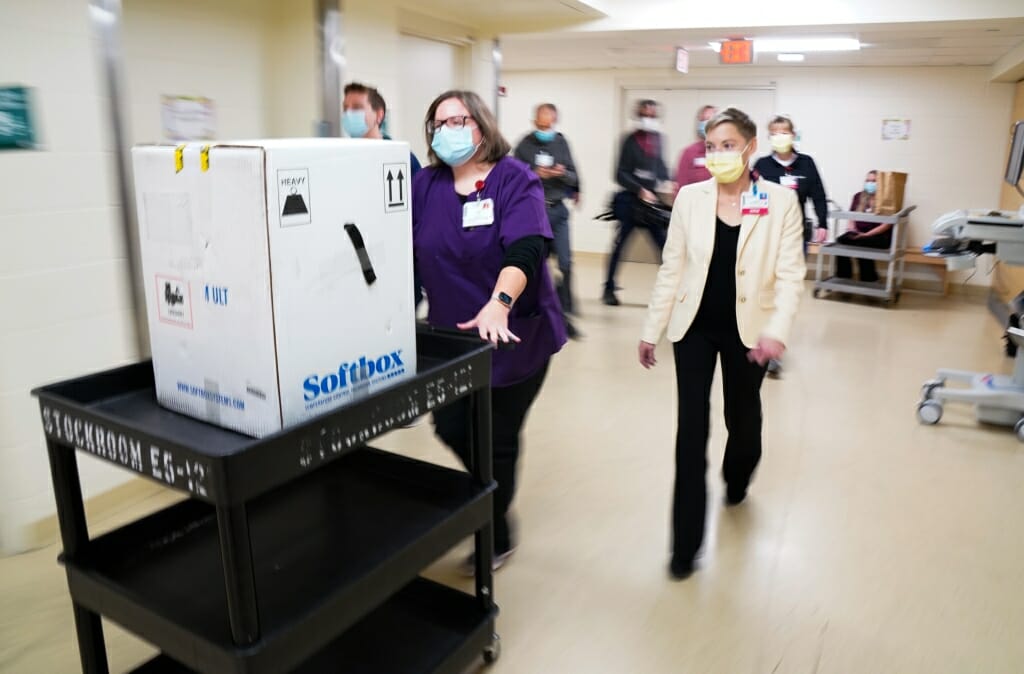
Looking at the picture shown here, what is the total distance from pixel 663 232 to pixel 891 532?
3.74 metres

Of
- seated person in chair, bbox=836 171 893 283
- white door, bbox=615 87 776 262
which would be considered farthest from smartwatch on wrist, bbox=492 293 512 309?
white door, bbox=615 87 776 262

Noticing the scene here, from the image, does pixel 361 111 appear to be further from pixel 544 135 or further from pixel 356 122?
pixel 544 135

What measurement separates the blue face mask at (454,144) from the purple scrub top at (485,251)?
0.28 ft

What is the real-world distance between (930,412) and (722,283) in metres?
2.27

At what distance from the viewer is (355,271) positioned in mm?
1480

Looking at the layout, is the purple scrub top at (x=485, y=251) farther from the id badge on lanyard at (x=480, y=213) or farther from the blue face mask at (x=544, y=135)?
the blue face mask at (x=544, y=135)

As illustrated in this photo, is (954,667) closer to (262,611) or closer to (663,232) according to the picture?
(262,611)

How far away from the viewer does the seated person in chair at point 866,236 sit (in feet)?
23.9

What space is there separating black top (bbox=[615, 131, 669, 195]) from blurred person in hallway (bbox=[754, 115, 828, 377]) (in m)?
1.12

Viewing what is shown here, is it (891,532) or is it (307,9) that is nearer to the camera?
(891,532)

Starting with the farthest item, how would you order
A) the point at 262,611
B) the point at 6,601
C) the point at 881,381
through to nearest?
1. the point at 881,381
2. the point at 6,601
3. the point at 262,611

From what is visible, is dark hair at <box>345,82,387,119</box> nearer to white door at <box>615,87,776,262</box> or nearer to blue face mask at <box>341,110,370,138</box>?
blue face mask at <box>341,110,370,138</box>

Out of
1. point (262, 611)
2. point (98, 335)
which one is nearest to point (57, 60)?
point (98, 335)

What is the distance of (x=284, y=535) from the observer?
5.75ft
